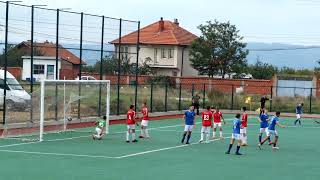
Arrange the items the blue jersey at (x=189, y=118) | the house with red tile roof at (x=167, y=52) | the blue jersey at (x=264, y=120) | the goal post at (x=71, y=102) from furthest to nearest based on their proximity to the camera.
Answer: the house with red tile roof at (x=167, y=52)
the goal post at (x=71, y=102)
the blue jersey at (x=264, y=120)
the blue jersey at (x=189, y=118)

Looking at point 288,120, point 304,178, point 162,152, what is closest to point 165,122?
point 288,120

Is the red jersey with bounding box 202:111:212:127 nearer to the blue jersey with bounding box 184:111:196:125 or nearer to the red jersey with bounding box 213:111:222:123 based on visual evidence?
the blue jersey with bounding box 184:111:196:125

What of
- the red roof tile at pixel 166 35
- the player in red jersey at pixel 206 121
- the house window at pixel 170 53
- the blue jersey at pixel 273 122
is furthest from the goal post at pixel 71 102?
the red roof tile at pixel 166 35

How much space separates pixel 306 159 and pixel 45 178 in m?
10.6

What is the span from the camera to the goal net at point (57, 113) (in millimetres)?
30469

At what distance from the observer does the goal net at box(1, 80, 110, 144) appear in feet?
100.0

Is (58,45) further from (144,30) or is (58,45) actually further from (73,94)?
(144,30)

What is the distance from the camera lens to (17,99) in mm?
32188

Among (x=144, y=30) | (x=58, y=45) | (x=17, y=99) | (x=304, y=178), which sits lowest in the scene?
(x=304, y=178)

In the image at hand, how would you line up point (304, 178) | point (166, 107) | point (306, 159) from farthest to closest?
1. point (166, 107)
2. point (306, 159)
3. point (304, 178)

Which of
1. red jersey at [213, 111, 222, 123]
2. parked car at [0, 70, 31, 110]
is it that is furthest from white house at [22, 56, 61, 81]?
red jersey at [213, 111, 222, 123]

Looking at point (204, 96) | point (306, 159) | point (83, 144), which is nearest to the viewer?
point (306, 159)

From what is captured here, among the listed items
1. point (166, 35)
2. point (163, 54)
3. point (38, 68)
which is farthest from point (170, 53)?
point (38, 68)

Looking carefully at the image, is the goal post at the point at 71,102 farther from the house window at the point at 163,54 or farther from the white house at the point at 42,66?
the house window at the point at 163,54
